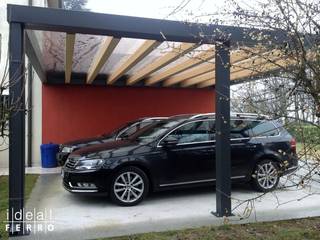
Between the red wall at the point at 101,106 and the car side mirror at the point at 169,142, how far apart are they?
6.96 m

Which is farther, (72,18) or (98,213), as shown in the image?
(98,213)

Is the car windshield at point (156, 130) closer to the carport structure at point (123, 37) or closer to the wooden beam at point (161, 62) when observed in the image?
the wooden beam at point (161, 62)

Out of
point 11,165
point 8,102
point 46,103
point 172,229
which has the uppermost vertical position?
point 46,103

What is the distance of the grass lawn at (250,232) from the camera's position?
207 inches

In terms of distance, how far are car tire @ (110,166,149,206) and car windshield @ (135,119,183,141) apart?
824mm

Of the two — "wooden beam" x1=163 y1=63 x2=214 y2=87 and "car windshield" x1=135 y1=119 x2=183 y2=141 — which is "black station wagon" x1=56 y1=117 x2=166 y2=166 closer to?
"wooden beam" x1=163 y1=63 x2=214 y2=87

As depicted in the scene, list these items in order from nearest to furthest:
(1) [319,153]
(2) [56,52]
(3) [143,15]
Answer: (1) [319,153] → (3) [143,15] → (2) [56,52]

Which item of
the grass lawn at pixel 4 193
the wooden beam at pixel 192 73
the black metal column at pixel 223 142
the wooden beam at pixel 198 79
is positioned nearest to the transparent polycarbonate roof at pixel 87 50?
the black metal column at pixel 223 142

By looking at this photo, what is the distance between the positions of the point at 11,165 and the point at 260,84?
11.2 ft

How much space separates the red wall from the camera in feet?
44.5

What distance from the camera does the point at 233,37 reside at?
547cm

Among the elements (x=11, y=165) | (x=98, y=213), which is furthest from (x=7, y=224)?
(x=98, y=213)

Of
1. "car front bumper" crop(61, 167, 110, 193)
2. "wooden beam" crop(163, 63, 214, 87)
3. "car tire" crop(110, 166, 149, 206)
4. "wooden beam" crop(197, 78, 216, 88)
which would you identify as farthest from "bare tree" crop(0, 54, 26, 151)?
"wooden beam" crop(197, 78, 216, 88)

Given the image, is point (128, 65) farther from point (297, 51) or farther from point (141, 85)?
point (297, 51)
